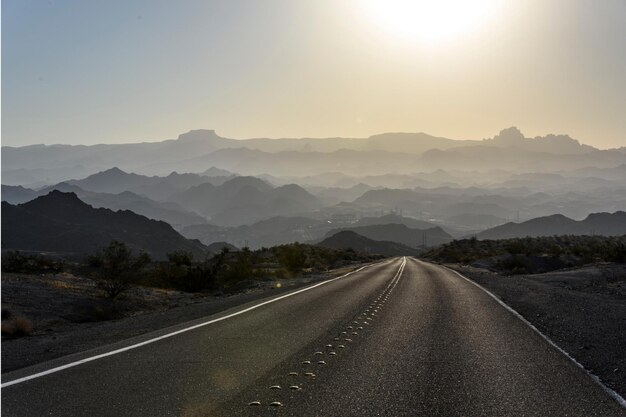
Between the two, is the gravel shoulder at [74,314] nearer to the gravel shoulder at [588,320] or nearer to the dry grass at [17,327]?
the dry grass at [17,327]

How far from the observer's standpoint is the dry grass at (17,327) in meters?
11.9

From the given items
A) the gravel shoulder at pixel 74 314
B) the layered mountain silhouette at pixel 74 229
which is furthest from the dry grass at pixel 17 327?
the layered mountain silhouette at pixel 74 229

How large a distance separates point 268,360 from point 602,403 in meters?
4.53

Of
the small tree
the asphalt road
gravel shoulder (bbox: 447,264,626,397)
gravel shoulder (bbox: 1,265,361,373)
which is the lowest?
gravel shoulder (bbox: 447,264,626,397)

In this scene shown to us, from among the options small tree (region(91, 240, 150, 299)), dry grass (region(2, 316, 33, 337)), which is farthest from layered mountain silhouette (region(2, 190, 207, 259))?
dry grass (region(2, 316, 33, 337))

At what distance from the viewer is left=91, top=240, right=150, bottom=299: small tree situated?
1975 centimetres

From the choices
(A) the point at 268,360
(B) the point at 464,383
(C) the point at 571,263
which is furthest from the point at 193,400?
(C) the point at 571,263

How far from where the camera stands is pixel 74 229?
469ft

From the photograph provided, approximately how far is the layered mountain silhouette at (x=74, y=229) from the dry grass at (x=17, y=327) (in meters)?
114

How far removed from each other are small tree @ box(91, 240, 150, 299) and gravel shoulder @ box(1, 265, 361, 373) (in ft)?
1.26

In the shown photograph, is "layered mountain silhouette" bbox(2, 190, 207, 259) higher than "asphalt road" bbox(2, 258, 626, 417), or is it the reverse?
"layered mountain silhouette" bbox(2, 190, 207, 259)

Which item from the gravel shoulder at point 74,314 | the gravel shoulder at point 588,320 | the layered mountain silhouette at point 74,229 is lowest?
the gravel shoulder at point 588,320

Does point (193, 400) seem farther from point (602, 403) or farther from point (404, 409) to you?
point (602, 403)

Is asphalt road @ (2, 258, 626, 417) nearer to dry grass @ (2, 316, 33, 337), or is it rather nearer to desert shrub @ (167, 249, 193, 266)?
dry grass @ (2, 316, 33, 337)
